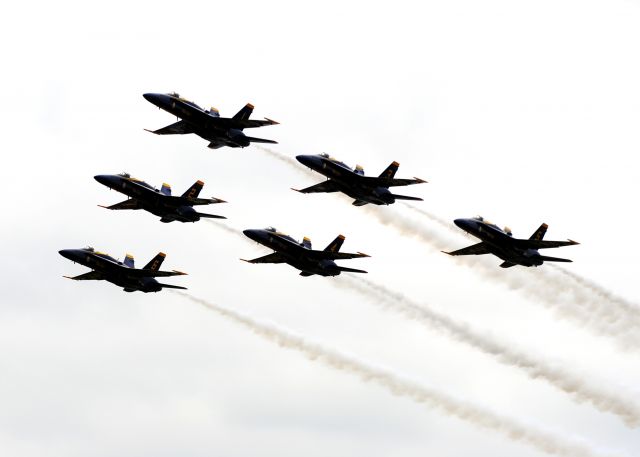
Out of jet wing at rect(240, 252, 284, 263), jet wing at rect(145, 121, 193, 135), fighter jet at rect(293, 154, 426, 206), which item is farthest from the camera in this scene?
jet wing at rect(145, 121, 193, 135)

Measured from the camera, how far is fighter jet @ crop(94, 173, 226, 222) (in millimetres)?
106000

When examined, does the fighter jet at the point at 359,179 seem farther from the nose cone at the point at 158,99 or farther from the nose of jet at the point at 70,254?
the nose of jet at the point at 70,254

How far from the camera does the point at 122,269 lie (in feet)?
348

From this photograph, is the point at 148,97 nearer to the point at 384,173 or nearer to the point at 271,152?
the point at 271,152

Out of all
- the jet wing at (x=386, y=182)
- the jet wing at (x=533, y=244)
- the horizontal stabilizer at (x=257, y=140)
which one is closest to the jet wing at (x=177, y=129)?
the horizontal stabilizer at (x=257, y=140)

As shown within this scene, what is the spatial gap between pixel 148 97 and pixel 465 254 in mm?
31187

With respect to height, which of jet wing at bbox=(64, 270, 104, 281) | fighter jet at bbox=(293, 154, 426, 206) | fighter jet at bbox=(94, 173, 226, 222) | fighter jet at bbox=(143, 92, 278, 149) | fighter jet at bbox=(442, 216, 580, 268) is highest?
fighter jet at bbox=(143, 92, 278, 149)

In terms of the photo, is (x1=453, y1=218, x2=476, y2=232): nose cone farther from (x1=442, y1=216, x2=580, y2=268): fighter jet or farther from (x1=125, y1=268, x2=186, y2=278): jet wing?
(x1=125, y1=268, x2=186, y2=278): jet wing

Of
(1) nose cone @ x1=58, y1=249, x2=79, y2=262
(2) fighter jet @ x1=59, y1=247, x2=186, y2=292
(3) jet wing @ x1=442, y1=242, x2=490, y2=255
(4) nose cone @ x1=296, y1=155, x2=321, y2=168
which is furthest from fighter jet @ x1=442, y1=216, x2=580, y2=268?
(1) nose cone @ x1=58, y1=249, x2=79, y2=262

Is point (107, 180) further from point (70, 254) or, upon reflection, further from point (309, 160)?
point (309, 160)

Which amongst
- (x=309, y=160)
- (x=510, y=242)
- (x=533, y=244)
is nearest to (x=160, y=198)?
(x=309, y=160)

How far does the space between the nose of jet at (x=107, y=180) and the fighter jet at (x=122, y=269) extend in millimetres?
5794

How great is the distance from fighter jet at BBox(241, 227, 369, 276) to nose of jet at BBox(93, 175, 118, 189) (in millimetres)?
12507

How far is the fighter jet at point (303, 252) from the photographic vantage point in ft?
337
